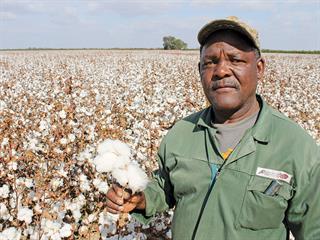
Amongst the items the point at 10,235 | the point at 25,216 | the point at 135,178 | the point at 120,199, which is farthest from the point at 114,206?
the point at 25,216

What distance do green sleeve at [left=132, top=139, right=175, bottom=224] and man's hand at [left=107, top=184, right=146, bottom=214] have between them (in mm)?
153

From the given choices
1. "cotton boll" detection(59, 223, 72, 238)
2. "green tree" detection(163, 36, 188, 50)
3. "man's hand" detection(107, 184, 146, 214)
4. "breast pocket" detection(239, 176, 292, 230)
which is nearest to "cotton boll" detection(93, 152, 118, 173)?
"man's hand" detection(107, 184, 146, 214)

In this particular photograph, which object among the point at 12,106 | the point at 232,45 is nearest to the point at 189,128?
the point at 232,45

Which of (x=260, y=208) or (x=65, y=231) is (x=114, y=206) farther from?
(x=65, y=231)

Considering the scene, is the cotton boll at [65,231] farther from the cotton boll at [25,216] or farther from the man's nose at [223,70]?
the man's nose at [223,70]

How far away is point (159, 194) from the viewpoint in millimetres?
2305

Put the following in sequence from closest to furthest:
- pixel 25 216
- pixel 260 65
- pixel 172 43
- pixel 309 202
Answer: pixel 309 202 < pixel 260 65 < pixel 25 216 < pixel 172 43

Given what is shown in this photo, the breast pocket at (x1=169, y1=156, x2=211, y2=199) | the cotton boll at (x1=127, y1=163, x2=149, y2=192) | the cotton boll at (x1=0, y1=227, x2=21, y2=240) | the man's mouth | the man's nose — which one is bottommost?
the cotton boll at (x1=0, y1=227, x2=21, y2=240)

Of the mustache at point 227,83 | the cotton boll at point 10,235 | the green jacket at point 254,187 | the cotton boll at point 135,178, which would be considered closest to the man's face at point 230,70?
the mustache at point 227,83

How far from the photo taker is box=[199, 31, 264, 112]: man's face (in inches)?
81.9

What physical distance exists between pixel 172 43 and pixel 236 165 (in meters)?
79.1

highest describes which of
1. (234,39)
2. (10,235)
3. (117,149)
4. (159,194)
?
(234,39)

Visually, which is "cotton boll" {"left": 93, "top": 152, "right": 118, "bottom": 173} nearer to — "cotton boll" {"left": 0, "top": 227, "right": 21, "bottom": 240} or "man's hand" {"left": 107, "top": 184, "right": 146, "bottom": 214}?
"man's hand" {"left": 107, "top": 184, "right": 146, "bottom": 214}

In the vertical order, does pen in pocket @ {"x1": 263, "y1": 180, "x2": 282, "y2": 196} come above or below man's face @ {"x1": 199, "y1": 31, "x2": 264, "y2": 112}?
below
